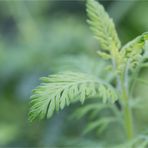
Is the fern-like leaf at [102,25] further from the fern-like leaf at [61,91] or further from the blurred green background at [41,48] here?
the blurred green background at [41,48]

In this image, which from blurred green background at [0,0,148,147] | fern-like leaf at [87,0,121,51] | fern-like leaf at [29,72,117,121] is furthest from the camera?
blurred green background at [0,0,148,147]

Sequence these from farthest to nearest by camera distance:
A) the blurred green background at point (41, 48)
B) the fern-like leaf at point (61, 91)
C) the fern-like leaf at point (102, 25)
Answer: the blurred green background at point (41, 48), the fern-like leaf at point (102, 25), the fern-like leaf at point (61, 91)

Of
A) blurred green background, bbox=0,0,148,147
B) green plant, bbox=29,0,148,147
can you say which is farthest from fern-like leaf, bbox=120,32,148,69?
blurred green background, bbox=0,0,148,147

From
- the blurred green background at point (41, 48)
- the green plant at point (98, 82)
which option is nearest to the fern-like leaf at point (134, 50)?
the green plant at point (98, 82)

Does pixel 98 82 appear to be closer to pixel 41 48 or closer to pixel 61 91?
pixel 61 91

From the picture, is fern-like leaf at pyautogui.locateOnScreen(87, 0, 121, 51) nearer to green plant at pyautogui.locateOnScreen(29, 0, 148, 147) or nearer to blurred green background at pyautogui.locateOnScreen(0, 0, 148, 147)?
green plant at pyautogui.locateOnScreen(29, 0, 148, 147)

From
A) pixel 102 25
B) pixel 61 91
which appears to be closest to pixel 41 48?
pixel 102 25

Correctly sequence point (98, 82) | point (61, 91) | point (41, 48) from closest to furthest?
point (61, 91) < point (98, 82) < point (41, 48)
